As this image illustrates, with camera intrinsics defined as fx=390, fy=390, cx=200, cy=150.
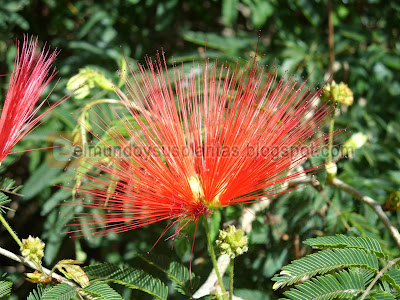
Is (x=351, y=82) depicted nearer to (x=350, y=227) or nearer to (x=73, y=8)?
(x=350, y=227)

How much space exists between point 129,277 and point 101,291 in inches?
7.6

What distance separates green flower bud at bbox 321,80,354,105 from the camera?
2.03 meters

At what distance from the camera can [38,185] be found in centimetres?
213

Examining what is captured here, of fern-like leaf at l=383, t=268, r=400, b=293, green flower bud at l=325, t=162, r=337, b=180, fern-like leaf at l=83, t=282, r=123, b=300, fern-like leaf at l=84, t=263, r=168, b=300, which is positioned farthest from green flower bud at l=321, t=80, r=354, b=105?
fern-like leaf at l=83, t=282, r=123, b=300

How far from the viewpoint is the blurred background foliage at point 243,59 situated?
2.17 m

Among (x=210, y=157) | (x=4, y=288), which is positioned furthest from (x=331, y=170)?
(x=4, y=288)

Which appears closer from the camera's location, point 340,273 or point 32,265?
point 340,273

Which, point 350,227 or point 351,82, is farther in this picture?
point 351,82

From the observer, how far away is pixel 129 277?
159 centimetres

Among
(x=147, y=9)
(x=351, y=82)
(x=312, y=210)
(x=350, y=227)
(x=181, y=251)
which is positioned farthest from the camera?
(x=147, y=9)

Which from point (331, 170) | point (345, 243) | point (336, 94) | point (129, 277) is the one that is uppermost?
point (336, 94)

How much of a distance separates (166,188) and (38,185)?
93 cm

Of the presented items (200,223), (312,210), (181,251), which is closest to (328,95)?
Answer: (312,210)

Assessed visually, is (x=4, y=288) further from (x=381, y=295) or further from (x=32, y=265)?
(x=381, y=295)
